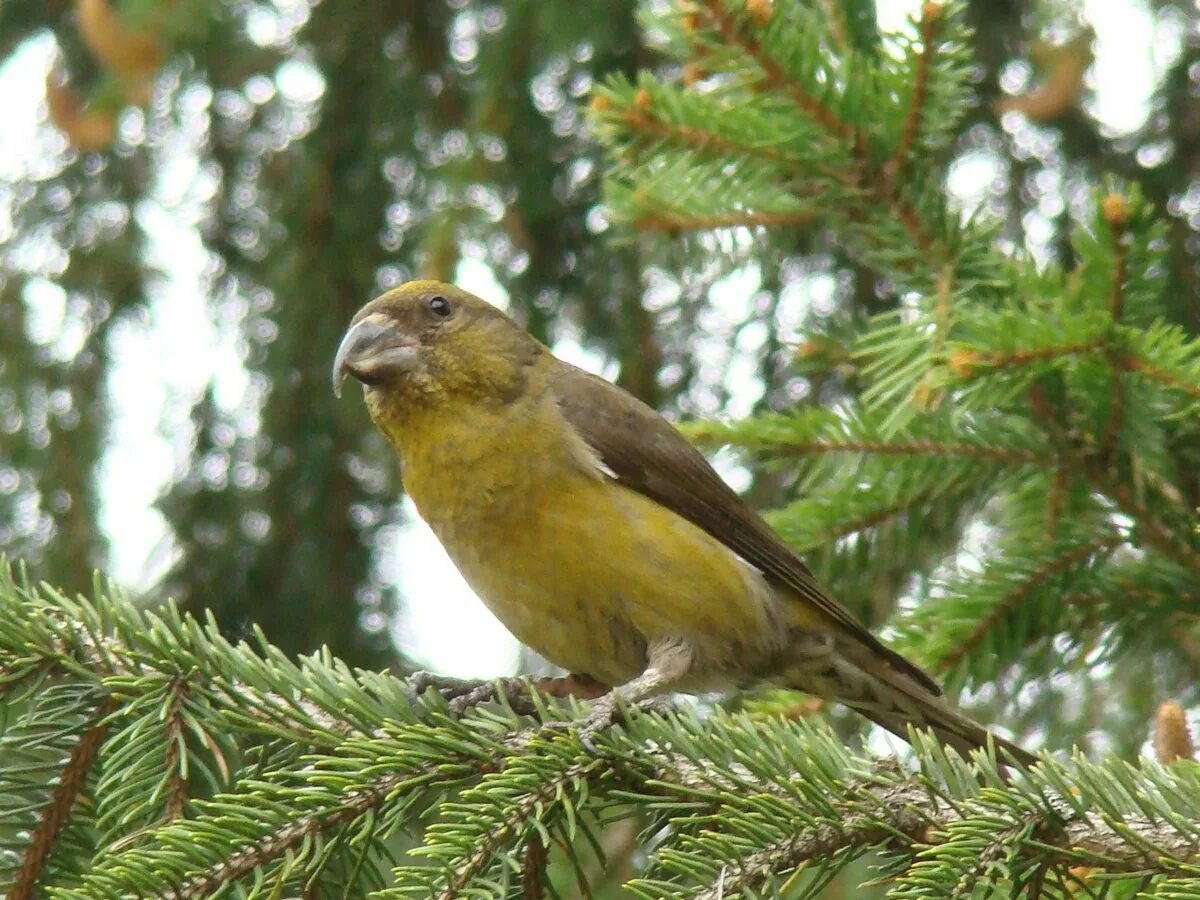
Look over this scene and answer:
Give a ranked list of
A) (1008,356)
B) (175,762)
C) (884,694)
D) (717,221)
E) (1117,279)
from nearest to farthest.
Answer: (175,762) → (1008,356) → (1117,279) → (717,221) → (884,694)

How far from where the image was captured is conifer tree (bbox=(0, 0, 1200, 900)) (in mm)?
2215

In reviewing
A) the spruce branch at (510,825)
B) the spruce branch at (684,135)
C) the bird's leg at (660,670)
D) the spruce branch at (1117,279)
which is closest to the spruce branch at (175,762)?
the spruce branch at (510,825)

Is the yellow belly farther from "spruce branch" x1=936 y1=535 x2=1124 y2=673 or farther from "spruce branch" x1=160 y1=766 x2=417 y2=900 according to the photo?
"spruce branch" x1=160 y1=766 x2=417 y2=900

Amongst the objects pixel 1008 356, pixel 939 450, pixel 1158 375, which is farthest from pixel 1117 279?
pixel 939 450

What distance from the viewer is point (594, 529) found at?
12.2ft

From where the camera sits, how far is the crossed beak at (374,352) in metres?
3.84

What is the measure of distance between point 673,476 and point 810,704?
0.74m

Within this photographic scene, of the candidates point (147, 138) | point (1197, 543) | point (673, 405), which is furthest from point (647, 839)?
point (147, 138)

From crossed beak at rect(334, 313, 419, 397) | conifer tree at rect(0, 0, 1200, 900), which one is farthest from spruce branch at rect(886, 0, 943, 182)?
crossed beak at rect(334, 313, 419, 397)

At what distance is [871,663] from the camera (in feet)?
12.8

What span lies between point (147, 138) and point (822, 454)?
3.01 m

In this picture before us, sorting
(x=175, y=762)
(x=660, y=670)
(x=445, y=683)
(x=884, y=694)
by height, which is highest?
(x=175, y=762)

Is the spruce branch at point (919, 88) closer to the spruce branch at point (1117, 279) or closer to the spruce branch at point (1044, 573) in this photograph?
the spruce branch at point (1117, 279)

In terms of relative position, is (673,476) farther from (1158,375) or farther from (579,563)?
(1158,375)
